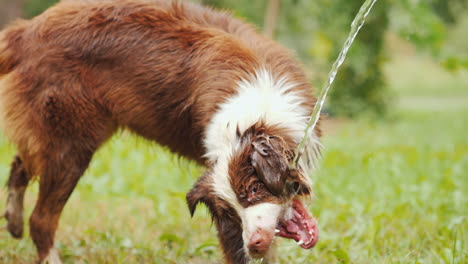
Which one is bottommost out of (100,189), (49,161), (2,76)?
(100,189)

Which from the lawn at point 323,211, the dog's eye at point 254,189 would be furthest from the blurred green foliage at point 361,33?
the dog's eye at point 254,189

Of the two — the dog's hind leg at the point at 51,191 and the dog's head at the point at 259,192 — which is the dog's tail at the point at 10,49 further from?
the dog's head at the point at 259,192

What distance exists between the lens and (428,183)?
256 inches

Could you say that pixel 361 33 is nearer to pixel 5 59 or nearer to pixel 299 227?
pixel 5 59

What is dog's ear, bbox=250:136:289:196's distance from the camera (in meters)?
3.19

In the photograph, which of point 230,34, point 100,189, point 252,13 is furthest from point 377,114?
point 230,34

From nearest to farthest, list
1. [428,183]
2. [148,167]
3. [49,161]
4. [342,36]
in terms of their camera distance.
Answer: [49,161] → [428,183] → [148,167] → [342,36]

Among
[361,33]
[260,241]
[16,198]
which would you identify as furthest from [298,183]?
[361,33]

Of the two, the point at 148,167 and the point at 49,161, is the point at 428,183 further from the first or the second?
the point at 49,161

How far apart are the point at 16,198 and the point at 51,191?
0.77 m

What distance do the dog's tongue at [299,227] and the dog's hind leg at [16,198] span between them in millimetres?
2412

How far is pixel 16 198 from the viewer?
477 centimetres

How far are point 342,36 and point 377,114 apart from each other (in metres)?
2.37

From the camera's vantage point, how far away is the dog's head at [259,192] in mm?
3201
